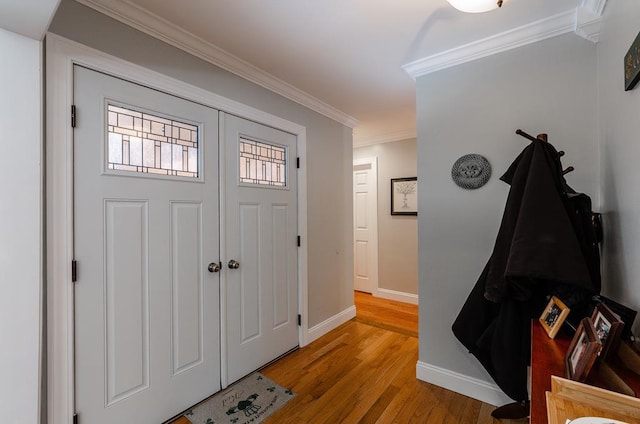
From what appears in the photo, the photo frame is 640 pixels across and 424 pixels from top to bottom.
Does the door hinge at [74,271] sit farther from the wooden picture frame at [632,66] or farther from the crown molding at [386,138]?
the crown molding at [386,138]

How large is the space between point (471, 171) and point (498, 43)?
82 centimetres

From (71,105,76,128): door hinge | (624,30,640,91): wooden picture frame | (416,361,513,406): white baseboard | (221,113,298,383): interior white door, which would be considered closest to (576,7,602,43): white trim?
(624,30,640,91): wooden picture frame

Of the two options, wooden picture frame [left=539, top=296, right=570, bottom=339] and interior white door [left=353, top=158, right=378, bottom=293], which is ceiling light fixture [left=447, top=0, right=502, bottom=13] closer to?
wooden picture frame [left=539, top=296, right=570, bottom=339]

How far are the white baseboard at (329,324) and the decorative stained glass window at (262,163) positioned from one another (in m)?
1.48

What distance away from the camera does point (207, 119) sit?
200 cm

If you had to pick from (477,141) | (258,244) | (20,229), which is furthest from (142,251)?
(477,141)

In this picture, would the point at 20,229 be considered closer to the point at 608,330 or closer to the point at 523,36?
the point at 608,330

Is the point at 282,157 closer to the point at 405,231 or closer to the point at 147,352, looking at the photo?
the point at 147,352

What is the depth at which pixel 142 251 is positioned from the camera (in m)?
1.68

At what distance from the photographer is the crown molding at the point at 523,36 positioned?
5.21ft

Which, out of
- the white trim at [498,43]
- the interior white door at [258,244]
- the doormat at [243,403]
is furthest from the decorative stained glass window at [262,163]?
the doormat at [243,403]

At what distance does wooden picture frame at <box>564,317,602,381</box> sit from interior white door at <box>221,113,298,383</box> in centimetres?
190

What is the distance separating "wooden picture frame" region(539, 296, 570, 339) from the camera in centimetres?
120

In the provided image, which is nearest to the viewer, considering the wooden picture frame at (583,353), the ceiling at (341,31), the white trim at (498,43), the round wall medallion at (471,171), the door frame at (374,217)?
the wooden picture frame at (583,353)
